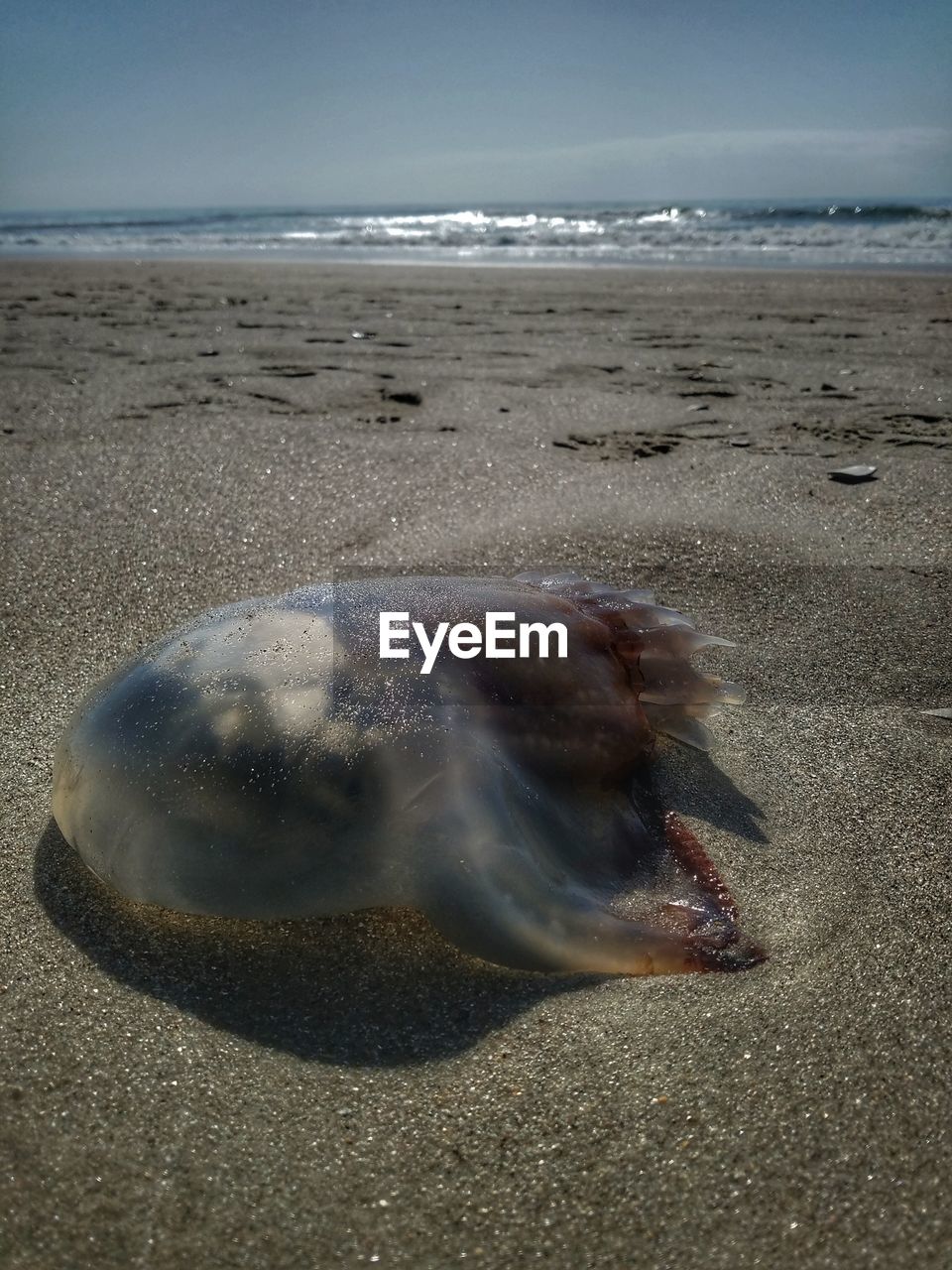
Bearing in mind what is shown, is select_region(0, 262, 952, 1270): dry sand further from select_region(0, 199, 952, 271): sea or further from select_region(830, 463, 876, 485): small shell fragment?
select_region(0, 199, 952, 271): sea

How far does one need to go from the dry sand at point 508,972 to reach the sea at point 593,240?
9558 mm

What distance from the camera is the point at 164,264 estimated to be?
1269cm

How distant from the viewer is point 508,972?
1274mm

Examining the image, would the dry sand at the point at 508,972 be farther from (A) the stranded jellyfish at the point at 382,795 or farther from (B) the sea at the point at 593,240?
(B) the sea at the point at 593,240

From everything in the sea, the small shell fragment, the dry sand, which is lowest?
the dry sand

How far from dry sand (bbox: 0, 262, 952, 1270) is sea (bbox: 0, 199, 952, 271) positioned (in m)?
9.56

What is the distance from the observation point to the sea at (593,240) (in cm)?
1341

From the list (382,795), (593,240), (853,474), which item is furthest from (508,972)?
(593,240)

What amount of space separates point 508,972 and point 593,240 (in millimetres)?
17584

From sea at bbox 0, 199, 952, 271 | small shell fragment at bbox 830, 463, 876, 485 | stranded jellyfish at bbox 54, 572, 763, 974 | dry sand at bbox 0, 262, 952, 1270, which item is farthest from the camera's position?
sea at bbox 0, 199, 952, 271

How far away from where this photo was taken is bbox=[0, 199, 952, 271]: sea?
44.0ft

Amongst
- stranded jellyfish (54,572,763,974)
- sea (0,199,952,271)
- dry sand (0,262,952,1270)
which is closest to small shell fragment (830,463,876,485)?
dry sand (0,262,952,1270)

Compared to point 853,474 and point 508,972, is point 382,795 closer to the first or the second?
point 508,972

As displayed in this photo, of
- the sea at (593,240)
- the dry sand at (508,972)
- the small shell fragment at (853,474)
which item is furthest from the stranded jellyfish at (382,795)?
the sea at (593,240)
